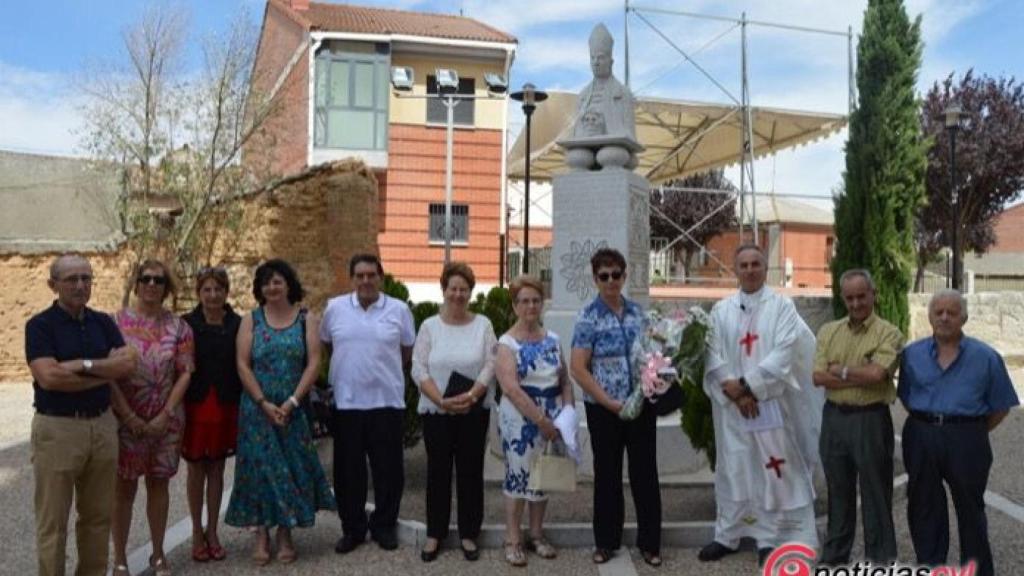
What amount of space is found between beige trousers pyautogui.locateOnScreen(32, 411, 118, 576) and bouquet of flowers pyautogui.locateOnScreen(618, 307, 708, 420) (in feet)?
8.38

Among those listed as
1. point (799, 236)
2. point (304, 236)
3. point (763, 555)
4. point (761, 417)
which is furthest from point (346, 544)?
A: point (799, 236)

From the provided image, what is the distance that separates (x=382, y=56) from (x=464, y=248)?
16.6 ft

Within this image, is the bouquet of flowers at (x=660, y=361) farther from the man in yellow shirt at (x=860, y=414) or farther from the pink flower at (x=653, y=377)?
the man in yellow shirt at (x=860, y=414)

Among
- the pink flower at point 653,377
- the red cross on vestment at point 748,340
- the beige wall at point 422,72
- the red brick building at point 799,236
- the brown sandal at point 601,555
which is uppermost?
the beige wall at point 422,72

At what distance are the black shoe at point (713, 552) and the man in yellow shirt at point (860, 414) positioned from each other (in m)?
0.62

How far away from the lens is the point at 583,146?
7.41m

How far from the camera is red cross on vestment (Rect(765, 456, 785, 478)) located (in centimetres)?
475

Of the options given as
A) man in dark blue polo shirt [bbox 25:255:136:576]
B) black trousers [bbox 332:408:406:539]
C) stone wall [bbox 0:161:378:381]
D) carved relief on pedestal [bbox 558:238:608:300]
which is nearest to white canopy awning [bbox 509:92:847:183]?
stone wall [bbox 0:161:378:381]

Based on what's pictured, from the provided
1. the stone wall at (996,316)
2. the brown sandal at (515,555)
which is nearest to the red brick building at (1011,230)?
the stone wall at (996,316)

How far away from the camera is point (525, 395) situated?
15.3ft

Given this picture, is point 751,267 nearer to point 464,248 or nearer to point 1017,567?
point 1017,567

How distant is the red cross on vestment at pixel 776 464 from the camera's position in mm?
4750

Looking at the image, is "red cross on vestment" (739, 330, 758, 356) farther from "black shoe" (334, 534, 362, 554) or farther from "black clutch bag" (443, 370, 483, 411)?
"black shoe" (334, 534, 362, 554)

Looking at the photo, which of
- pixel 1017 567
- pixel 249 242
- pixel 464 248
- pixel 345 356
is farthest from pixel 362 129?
pixel 1017 567
